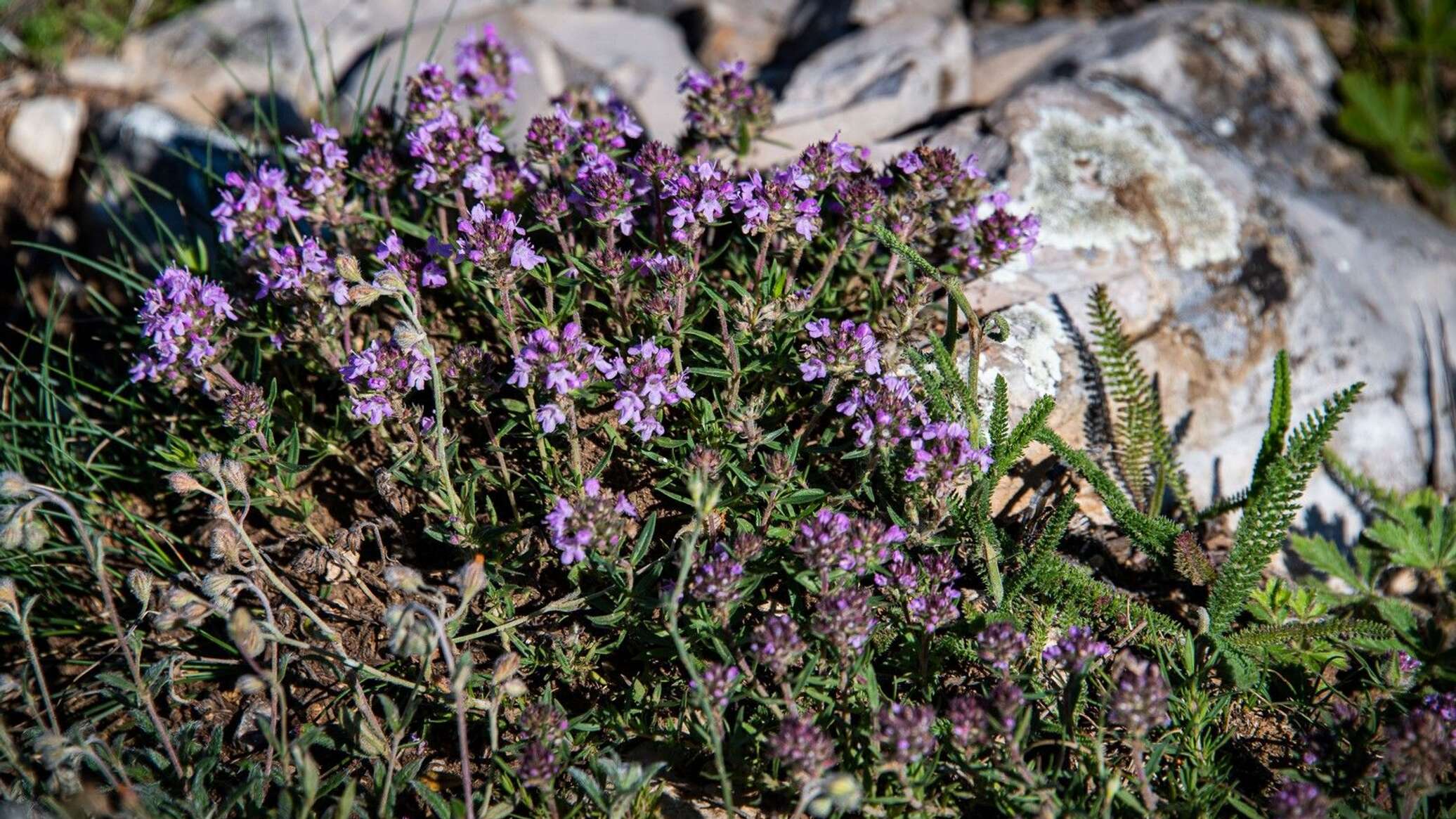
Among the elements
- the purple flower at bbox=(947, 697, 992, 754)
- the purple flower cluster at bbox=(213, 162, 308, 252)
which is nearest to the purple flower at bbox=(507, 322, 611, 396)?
the purple flower cluster at bbox=(213, 162, 308, 252)

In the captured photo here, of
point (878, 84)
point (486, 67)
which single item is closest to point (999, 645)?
point (486, 67)

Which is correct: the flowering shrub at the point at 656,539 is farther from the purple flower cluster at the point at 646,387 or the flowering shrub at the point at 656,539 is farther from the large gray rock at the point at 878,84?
the large gray rock at the point at 878,84

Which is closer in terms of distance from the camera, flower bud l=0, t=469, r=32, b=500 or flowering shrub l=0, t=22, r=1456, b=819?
flower bud l=0, t=469, r=32, b=500

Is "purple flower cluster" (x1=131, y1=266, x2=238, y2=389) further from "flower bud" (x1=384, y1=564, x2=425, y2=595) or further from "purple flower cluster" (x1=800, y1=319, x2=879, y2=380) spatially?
"purple flower cluster" (x1=800, y1=319, x2=879, y2=380)

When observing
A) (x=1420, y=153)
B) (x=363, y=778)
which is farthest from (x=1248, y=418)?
(x=363, y=778)

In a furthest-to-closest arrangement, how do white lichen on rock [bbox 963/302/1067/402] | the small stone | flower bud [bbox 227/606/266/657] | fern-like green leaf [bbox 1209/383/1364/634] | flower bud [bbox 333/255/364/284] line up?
the small stone < white lichen on rock [bbox 963/302/1067/402] < fern-like green leaf [bbox 1209/383/1364/634] < flower bud [bbox 333/255/364/284] < flower bud [bbox 227/606/266/657]

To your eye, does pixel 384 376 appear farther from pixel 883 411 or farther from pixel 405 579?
pixel 883 411

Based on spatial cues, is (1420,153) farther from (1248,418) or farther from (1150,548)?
(1150,548)
